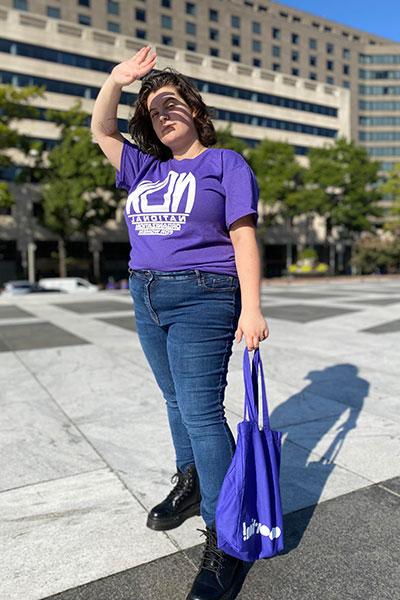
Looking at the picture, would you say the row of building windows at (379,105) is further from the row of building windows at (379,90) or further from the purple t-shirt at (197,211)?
the purple t-shirt at (197,211)

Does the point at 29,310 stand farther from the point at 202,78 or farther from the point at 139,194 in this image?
the point at 202,78

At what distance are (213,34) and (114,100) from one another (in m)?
56.8

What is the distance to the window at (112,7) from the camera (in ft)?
A: 148

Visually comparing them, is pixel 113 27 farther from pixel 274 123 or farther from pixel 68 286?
pixel 68 286

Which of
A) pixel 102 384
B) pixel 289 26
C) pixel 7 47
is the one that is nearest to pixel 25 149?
pixel 7 47

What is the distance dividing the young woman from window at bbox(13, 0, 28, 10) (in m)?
51.0

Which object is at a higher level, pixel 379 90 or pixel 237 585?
pixel 379 90

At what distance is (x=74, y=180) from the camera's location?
2980cm

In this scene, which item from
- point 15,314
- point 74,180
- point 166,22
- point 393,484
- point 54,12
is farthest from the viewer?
point 166,22

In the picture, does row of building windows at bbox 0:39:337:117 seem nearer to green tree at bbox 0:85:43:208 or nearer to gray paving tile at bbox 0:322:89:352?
green tree at bbox 0:85:43:208

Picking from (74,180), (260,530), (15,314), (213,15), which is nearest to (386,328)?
(260,530)

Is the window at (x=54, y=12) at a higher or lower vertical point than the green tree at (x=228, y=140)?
higher

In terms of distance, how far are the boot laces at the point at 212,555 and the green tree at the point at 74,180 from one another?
29702mm

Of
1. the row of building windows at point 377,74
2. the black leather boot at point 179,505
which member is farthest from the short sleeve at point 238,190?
the row of building windows at point 377,74
